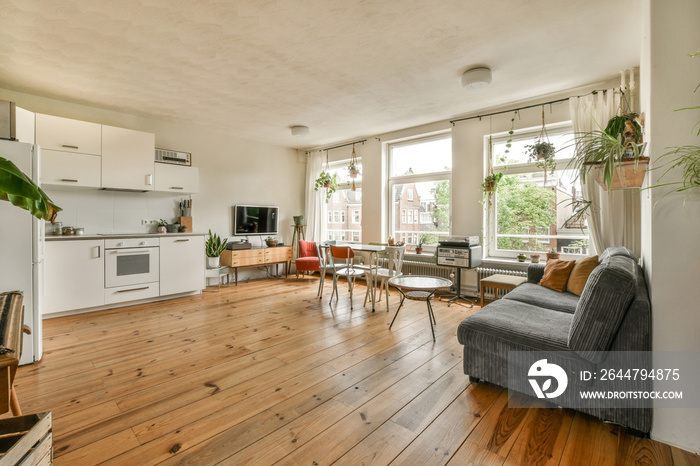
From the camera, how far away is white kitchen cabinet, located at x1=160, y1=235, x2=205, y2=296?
4418mm

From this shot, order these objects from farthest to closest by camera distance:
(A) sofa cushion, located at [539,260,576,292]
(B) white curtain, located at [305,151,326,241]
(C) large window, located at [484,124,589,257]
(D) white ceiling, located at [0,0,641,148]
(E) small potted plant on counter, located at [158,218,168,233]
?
(B) white curtain, located at [305,151,326,241]
(E) small potted plant on counter, located at [158,218,168,233]
(C) large window, located at [484,124,589,257]
(A) sofa cushion, located at [539,260,576,292]
(D) white ceiling, located at [0,0,641,148]

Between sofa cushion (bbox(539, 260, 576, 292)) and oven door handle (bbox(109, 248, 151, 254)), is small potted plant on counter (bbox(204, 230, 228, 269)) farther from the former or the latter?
sofa cushion (bbox(539, 260, 576, 292))

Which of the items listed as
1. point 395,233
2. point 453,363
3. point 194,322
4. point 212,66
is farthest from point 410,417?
point 395,233

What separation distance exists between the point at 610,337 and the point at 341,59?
3054 mm

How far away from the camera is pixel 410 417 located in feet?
5.85

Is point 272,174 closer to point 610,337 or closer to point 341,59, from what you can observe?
point 341,59

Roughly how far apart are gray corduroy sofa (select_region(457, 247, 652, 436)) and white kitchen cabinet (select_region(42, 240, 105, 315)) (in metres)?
4.30

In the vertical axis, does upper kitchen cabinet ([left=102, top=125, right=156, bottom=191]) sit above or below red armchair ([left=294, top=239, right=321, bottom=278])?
above

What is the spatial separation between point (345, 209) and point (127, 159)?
12.6 ft

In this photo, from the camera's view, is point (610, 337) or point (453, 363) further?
point (453, 363)

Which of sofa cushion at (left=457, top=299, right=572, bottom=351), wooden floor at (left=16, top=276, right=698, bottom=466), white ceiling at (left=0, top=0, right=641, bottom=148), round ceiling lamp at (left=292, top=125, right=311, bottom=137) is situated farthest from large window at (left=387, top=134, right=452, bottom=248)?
sofa cushion at (left=457, top=299, right=572, bottom=351)

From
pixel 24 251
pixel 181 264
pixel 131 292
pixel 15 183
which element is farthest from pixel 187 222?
pixel 15 183

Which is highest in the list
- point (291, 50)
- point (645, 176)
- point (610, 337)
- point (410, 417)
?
point (291, 50)

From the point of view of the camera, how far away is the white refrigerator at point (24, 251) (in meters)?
2.39
